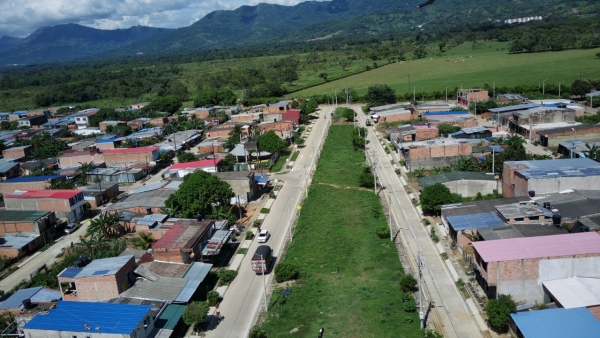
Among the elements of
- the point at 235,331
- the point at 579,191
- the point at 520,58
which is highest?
the point at 520,58

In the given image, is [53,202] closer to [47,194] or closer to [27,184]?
[47,194]

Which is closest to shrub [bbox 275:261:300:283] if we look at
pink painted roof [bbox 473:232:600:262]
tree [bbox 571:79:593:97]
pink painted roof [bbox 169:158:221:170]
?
pink painted roof [bbox 473:232:600:262]

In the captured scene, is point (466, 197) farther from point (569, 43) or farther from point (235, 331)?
point (569, 43)

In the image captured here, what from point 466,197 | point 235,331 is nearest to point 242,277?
point 235,331

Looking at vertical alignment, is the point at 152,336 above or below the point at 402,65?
below

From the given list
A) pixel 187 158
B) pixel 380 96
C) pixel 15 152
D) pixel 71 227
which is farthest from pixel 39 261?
pixel 380 96
